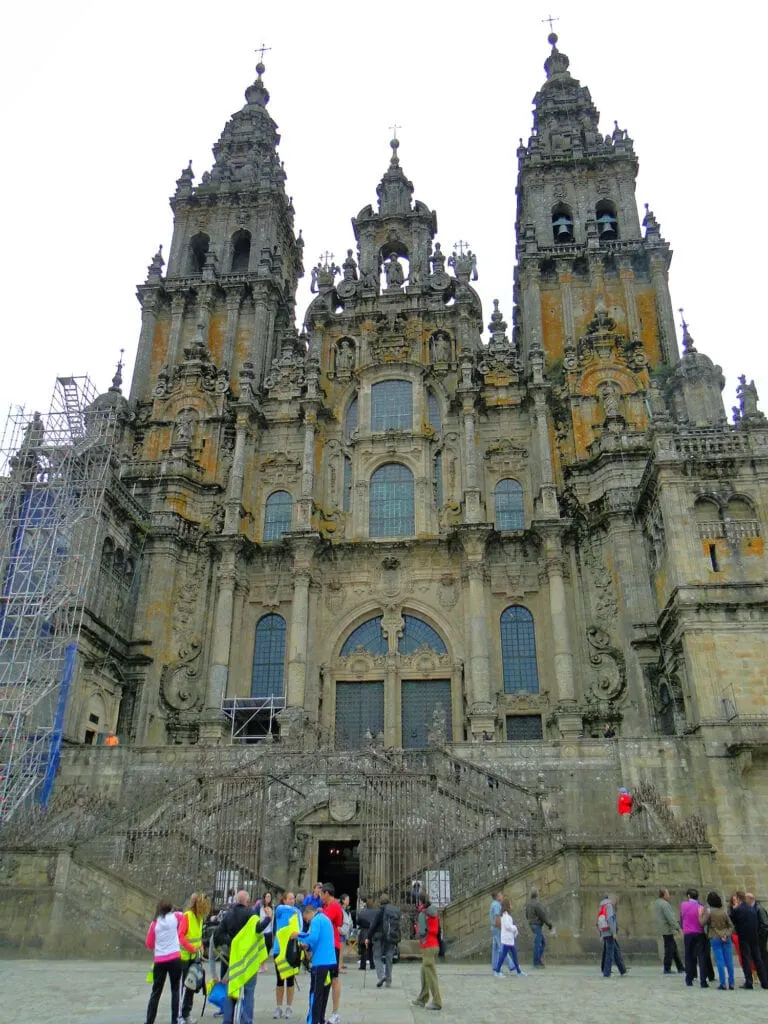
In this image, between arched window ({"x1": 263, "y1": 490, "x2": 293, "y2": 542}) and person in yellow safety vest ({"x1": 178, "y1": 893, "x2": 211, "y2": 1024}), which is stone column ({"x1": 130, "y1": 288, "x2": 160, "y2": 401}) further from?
person in yellow safety vest ({"x1": 178, "y1": 893, "x2": 211, "y2": 1024})

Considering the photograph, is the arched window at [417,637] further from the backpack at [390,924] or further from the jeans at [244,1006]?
the jeans at [244,1006]

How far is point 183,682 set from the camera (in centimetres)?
2836

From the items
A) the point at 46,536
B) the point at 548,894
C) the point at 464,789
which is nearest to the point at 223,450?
the point at 46,536

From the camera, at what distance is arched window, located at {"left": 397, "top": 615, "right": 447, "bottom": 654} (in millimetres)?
29141

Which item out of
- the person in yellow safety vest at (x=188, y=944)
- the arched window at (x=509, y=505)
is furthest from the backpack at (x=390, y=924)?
the arched window at (x=509, y=505)

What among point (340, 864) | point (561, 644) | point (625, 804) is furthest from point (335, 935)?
point (561, 644)

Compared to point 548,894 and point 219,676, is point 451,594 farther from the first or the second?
point 548,894

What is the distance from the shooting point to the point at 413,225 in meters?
38.8

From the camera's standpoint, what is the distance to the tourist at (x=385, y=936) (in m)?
Answer: 12.0

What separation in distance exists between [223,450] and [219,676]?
962cm

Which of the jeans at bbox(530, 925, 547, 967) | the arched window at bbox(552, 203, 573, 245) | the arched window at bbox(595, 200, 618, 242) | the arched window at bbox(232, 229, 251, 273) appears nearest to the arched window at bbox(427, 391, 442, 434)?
the arched window at bbox(552, 203, 573, 245)

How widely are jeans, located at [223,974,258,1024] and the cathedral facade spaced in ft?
43.4

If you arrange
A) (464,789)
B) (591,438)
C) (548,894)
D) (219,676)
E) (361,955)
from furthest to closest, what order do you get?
(591,438) → (219,676) → (464,789) → (548,894) → (361,955)

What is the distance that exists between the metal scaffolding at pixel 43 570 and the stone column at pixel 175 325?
24.0 ft
